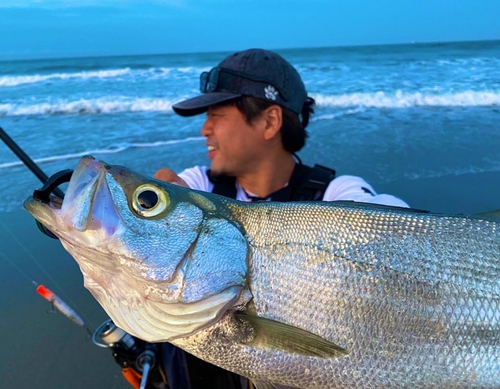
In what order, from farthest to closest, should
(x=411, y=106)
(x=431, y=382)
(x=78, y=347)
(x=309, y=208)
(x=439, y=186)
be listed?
1. (x=411, y=106)
2. (x=439, y=186)
3. (x=78, y=347)
4. (x=309, y=208)
5. (x=431, y=382)

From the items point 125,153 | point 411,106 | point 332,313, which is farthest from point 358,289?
point 411,106

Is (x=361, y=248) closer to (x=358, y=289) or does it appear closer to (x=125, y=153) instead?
(x=358, y=289)

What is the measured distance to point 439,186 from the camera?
19.0 feet

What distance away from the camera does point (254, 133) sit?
2797 millimetres

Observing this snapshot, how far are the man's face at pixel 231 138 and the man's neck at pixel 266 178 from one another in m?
0.12

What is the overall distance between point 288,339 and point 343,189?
1488 millimetres

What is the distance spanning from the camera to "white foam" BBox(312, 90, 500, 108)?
11992 millimetres

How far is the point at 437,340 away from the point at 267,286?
2.04 feet

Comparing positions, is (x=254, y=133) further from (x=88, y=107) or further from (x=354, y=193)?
(x=88, y=107)

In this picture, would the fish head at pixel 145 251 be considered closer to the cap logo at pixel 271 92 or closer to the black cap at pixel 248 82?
the black cap at pixel 248 82

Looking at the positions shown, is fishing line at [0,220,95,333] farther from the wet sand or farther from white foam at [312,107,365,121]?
white foam at [312,107,365,121]

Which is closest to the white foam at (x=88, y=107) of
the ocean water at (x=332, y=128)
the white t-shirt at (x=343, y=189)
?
the ocean water at (x=332, y=128)

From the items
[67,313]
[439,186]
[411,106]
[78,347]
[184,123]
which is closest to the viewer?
[67,313]

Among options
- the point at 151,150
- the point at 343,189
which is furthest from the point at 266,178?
the point at 151,150
